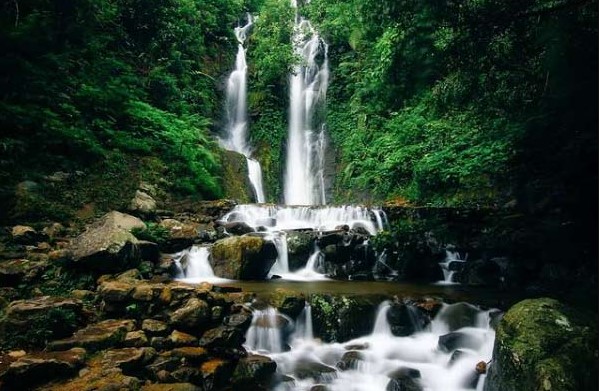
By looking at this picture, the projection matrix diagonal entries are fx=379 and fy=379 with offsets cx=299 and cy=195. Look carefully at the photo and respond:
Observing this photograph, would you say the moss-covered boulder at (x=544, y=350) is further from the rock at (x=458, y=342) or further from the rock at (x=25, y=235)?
the rock at (x=25, y=235)

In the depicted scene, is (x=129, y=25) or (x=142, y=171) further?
(x=129, y=25)

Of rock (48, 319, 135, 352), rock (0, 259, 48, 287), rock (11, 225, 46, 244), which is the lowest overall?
rock (48, 319, 135, 352)

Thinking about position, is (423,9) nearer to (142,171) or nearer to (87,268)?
(87,268)

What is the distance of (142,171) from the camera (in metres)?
12.0

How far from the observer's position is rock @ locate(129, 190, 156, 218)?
10211 millimetres

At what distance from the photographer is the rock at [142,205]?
33.5 feet

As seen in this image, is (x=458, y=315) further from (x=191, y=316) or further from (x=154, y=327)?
(x=154, y=327)

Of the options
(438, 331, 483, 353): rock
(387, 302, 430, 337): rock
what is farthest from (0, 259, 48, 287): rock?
(438, 331, 483, 353): rock

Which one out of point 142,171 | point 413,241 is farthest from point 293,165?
point 413,241

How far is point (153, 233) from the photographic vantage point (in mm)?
9156

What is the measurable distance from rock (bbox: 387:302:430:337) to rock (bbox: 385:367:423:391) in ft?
2.69

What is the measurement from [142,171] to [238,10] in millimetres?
18439

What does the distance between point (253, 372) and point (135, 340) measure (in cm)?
159

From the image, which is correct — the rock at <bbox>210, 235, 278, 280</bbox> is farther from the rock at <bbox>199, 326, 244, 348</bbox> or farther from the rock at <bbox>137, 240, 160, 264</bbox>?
the rock at <bbox>199, 326, 244, 348</bbox>
